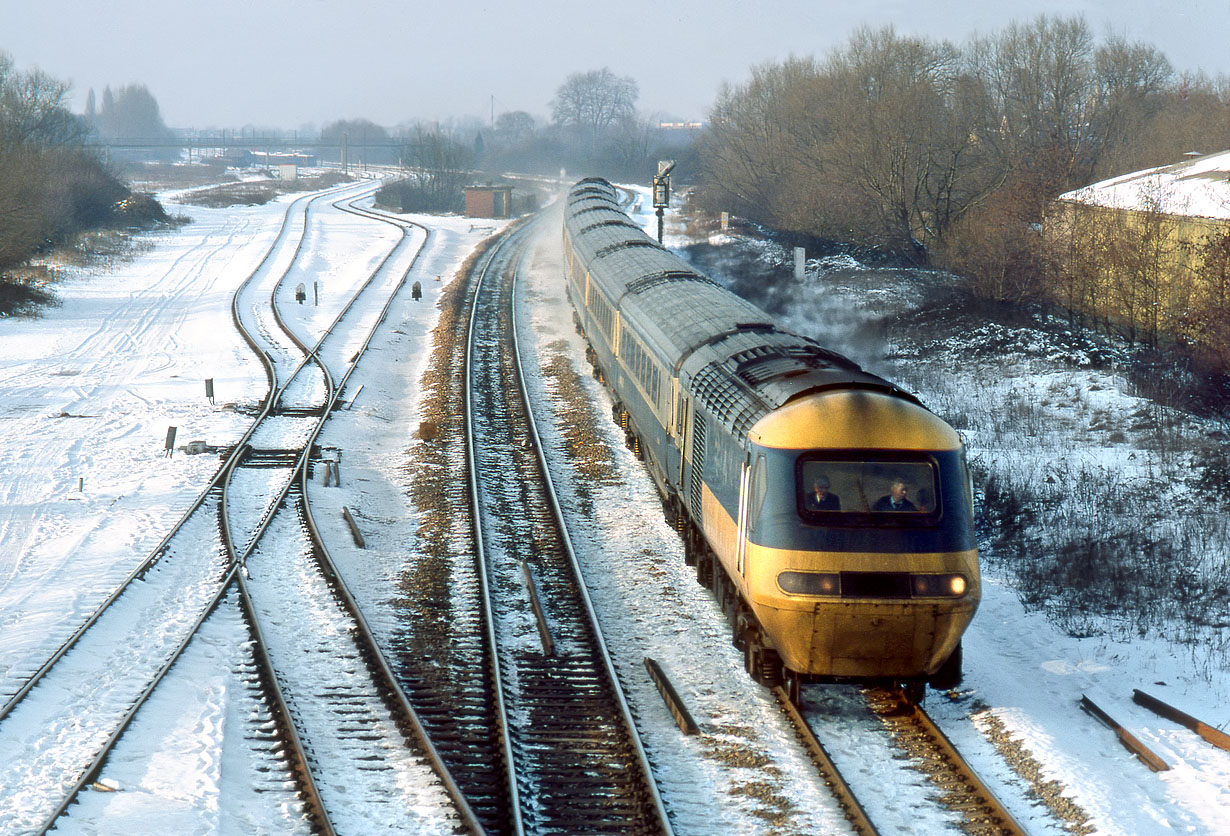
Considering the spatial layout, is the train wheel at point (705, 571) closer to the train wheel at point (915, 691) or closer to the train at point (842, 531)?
the train at point (842, 531)

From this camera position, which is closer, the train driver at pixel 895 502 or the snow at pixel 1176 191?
the train driver at pixel 895 502

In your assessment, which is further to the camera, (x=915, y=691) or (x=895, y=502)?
(x=915, y=691)

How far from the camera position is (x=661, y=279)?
61.4 feet

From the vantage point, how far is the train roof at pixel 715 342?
10.3m

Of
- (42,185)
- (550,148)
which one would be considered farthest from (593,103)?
(42,185)

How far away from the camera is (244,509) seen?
15727mm

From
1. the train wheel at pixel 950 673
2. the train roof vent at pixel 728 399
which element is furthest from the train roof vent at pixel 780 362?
the train wheel at pixel 950 673

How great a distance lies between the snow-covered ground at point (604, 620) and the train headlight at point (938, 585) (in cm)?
130

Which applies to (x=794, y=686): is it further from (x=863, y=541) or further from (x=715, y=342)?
(x=715, y=342)

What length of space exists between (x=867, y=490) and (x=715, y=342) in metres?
4.40

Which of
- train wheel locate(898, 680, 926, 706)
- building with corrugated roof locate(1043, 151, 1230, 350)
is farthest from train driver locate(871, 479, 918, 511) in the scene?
building with corrugated roof locate(1043, 151, 1230, 350)

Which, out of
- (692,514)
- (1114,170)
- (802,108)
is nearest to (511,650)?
(692,514)

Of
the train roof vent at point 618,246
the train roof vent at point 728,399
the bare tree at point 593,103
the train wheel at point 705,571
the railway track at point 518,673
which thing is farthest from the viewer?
the bare tree at point 593,103

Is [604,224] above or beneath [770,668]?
above
